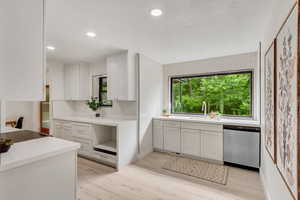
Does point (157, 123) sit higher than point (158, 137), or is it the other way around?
point (157, 123)

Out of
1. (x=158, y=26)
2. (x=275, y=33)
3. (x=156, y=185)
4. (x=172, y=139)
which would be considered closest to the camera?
(x=275, y=33)

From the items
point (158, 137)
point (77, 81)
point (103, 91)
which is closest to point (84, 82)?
point (77, 81)

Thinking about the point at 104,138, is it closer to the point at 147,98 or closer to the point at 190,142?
the point at 147,98

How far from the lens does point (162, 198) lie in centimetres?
205

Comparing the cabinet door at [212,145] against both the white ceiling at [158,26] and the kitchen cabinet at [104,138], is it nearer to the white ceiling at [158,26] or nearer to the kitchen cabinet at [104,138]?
the kitchen cabinet at [104,138]

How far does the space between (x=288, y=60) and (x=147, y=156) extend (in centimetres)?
322

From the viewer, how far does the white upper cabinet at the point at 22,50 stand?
1.13 metres

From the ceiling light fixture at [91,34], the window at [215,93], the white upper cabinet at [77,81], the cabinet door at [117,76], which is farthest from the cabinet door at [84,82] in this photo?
the window at [215,93]

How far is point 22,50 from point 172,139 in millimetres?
3197

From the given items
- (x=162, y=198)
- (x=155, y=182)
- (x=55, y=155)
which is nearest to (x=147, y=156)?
(x=155, y=182)

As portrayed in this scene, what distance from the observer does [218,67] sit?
3.67m

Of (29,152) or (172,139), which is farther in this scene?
(172,139)

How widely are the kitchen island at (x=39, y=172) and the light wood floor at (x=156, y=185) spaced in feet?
2.85

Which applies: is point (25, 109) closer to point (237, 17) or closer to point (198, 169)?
point (198, 169)
